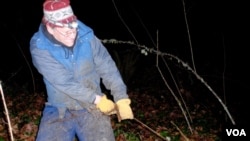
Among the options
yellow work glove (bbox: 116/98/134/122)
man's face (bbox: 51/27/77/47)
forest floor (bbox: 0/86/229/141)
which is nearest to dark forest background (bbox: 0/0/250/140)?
forest floor (bbox: 0/86/229/141)

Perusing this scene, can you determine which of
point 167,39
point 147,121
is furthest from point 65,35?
point 167,39

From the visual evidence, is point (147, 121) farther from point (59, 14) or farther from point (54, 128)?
point (59, 14)

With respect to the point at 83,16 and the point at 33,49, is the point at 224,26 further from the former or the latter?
the point at 33,49

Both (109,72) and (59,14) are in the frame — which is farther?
(109,72)

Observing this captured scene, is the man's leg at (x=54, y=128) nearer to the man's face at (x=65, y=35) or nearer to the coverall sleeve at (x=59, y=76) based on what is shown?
the coverall sleeve at (x=59, y=76)

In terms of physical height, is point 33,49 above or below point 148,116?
above

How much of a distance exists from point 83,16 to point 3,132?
982 cm

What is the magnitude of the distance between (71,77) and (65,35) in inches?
19.1

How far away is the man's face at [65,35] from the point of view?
3.78 metres

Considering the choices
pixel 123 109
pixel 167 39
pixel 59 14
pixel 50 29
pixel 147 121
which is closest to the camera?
pixel 59 14

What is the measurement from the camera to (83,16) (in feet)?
51.5

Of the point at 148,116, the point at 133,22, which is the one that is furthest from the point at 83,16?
the point at 148,116

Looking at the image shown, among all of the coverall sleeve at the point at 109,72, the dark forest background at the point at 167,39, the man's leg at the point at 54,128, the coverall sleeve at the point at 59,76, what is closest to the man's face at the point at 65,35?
the coverall sleeve at the point at 59,76

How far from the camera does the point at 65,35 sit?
3.80 meters
